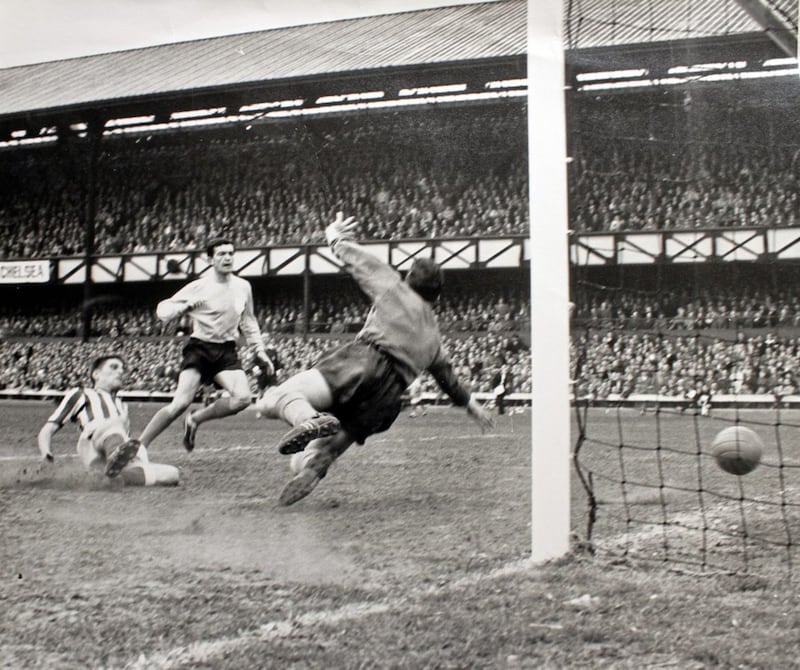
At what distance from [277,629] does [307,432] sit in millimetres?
580

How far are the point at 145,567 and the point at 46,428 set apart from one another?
0.69 metres

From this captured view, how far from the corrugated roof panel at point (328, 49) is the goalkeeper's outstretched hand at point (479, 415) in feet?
3.79

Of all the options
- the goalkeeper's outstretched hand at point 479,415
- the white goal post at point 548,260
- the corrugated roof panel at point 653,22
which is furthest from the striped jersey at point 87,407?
the corrugated roof panel at point 653,22

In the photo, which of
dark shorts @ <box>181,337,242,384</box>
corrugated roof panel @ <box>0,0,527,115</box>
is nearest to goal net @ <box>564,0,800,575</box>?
corrugated roof panel @ <box>0,0,527,115</box>

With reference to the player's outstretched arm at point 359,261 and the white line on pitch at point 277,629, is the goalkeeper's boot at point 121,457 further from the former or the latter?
the player's outstretched arm at point 359,261

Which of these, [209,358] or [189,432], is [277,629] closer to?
[189,432]

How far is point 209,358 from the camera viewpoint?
112 inches

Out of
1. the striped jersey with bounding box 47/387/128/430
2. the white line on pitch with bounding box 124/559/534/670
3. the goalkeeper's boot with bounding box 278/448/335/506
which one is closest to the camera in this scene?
the white line on pitch with bounding box 124/559/534/670

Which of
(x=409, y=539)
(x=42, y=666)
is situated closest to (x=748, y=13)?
(x=409, y=539)

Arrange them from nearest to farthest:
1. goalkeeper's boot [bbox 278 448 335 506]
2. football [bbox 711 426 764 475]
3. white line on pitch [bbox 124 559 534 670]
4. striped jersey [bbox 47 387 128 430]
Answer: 1. white line on pitch [bbox 124 559 534 670]
2. goalkeeper's boot [bbox 278 448 335 506]
3. striped jersey [bbox 47 387 128 430]
4. football [bbox 711 426 764 475]

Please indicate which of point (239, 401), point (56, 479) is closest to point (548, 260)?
point (239, 401)

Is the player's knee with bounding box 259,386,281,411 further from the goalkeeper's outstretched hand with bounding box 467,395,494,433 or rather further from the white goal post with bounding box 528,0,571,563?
the white goal post with bounding box 528,0,571,563

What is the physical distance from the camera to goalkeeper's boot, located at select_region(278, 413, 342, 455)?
2555mm

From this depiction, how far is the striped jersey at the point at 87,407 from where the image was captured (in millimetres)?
2930
